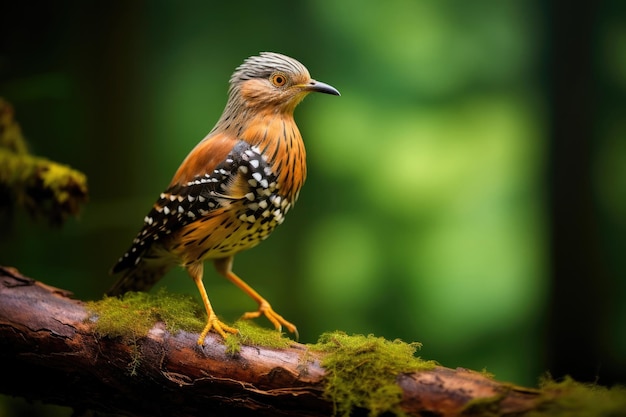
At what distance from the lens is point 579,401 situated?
2.03m

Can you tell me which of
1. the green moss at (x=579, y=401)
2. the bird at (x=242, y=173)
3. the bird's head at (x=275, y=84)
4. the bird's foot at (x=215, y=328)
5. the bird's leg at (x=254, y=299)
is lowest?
the bird's foot at (x=215, y=328)

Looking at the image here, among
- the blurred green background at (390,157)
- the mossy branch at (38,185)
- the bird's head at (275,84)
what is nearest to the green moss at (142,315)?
the bird's head at (275,84)

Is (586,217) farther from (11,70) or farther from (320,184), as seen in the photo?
(11,70)

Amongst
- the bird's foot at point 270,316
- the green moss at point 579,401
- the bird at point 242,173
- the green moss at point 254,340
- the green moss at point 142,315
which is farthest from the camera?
the bird's foot at point 270,316

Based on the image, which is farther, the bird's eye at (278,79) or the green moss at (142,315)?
the bird's eye at (278,79)

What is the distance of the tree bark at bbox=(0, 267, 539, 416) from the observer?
7.31 feet

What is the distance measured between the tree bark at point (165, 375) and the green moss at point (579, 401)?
5cm

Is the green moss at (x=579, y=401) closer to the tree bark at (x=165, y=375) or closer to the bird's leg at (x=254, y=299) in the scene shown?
the tree bark at (x=165, y=375)

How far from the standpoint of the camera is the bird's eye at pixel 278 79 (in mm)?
2975

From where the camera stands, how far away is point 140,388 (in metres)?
2.70

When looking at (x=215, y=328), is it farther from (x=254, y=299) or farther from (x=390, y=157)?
(x=390, y=157)

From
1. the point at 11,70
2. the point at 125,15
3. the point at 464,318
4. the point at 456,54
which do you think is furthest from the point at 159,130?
the point at 464,318

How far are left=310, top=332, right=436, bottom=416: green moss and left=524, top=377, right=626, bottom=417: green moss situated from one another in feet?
1.46

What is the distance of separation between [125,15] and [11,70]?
3.29 ft
